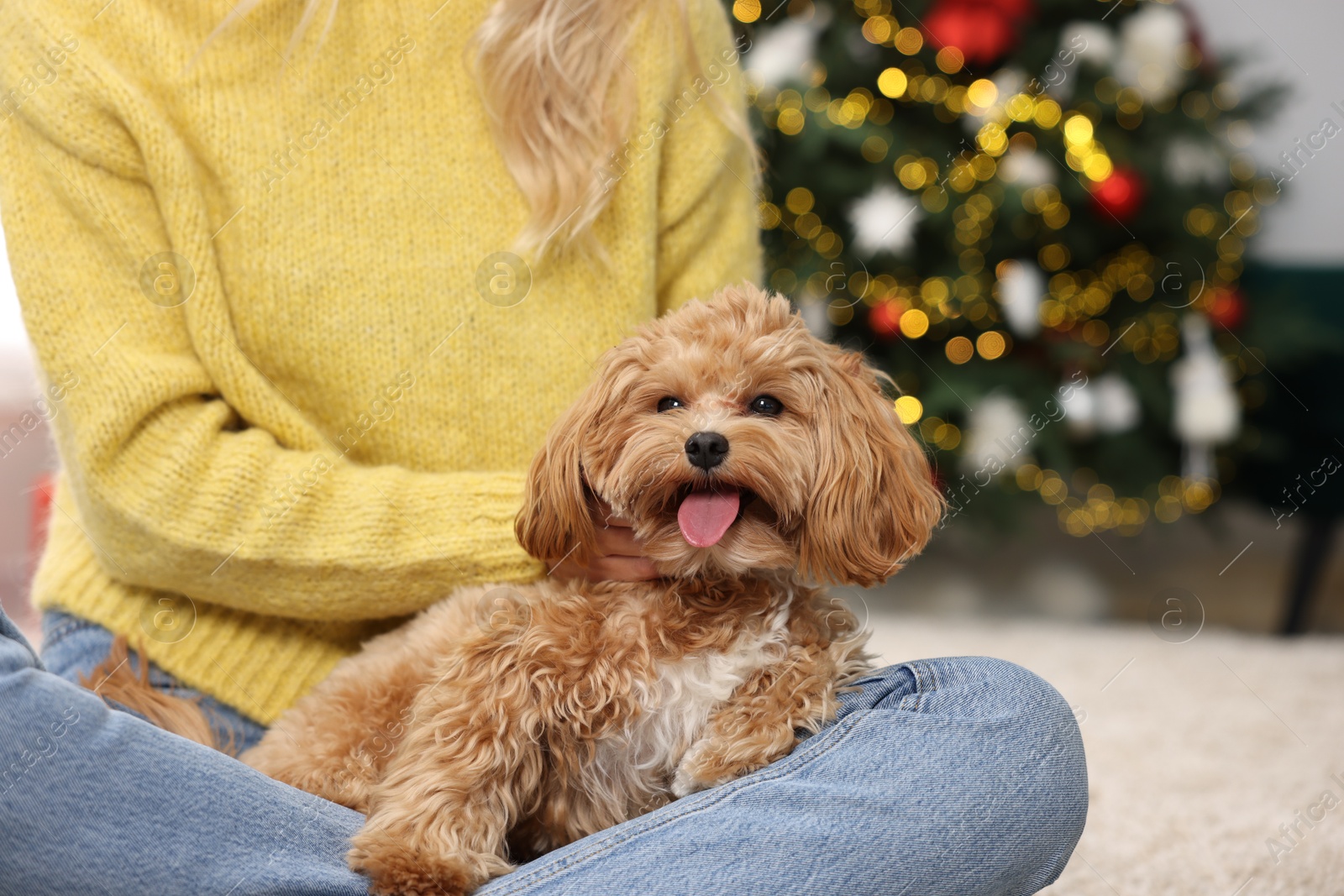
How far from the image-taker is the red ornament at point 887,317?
3361mm

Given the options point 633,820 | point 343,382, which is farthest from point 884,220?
point 633,820

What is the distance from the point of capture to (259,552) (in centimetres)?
140

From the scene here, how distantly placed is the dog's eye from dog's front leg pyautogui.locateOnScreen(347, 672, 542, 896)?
387mm

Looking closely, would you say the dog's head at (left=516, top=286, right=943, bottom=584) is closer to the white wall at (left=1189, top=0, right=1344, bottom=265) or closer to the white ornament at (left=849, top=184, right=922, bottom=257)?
the white ornament at (left=849, top=184, right=922, bottom=257)

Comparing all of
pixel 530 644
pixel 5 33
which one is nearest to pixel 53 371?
pixel 5 33

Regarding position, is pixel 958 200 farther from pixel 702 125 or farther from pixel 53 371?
pixel 53 371

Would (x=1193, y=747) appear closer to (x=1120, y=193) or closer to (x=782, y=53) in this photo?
(x=1120, y=193)

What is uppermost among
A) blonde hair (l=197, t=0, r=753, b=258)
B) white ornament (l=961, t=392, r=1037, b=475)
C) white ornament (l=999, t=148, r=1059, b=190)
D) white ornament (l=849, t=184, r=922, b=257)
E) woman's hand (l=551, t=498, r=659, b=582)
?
blonde hair (l=197, t=0, r=753, b=258)

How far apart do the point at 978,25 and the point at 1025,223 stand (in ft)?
1.98

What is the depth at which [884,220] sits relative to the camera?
10.5 ft

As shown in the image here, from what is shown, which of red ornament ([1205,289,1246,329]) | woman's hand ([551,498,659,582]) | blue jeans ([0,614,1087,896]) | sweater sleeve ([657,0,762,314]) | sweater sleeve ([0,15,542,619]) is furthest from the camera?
red ornament ([1205,289,1246,329])

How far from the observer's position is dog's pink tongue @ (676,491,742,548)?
1.14 meters

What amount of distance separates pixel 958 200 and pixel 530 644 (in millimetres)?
2550

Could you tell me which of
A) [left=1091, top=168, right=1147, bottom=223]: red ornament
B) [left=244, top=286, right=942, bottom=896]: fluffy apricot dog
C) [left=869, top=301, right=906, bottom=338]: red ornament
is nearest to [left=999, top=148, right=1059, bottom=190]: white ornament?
[left=1091, top=168, right=1147, bottom=223]: red ornament
